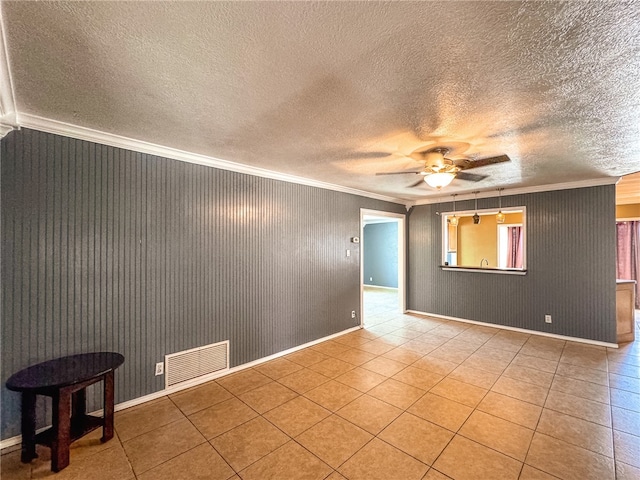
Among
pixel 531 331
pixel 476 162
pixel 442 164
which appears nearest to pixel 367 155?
pixel 442 164

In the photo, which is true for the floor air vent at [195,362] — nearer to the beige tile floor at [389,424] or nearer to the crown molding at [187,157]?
the beige tile floor at [389,424]

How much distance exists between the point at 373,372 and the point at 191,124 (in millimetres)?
3262

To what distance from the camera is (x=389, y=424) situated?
2.40 metres

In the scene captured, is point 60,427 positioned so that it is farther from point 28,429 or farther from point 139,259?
point 139,259

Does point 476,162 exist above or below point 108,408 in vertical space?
above

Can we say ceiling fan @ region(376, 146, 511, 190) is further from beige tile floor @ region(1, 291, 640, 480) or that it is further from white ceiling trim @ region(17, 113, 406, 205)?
beige tile floor @ region(1, 291, 640, 480)

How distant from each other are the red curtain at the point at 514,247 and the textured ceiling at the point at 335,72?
5258 millimetres

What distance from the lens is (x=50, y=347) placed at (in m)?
2.27

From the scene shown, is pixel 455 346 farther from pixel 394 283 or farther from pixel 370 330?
pixel 394 283

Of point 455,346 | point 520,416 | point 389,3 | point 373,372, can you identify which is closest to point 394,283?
point 455,346

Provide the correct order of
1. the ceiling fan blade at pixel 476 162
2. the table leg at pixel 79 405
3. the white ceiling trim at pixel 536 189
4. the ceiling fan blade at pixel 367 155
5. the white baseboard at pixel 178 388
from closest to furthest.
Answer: the white baseboard at pixel 178 388 < the table leg at pixel 79 405 < the ceiling fan blade at pixel 476 162 < the ceiling fan blade at pixel 367 155 < the white ceiling trim at pixel 536 189

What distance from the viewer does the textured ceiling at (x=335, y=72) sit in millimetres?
1230

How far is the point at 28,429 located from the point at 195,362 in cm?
130

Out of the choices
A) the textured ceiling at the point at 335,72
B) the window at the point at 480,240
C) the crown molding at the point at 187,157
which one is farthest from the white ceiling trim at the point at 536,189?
the textured ceiling at the point at 335,72
